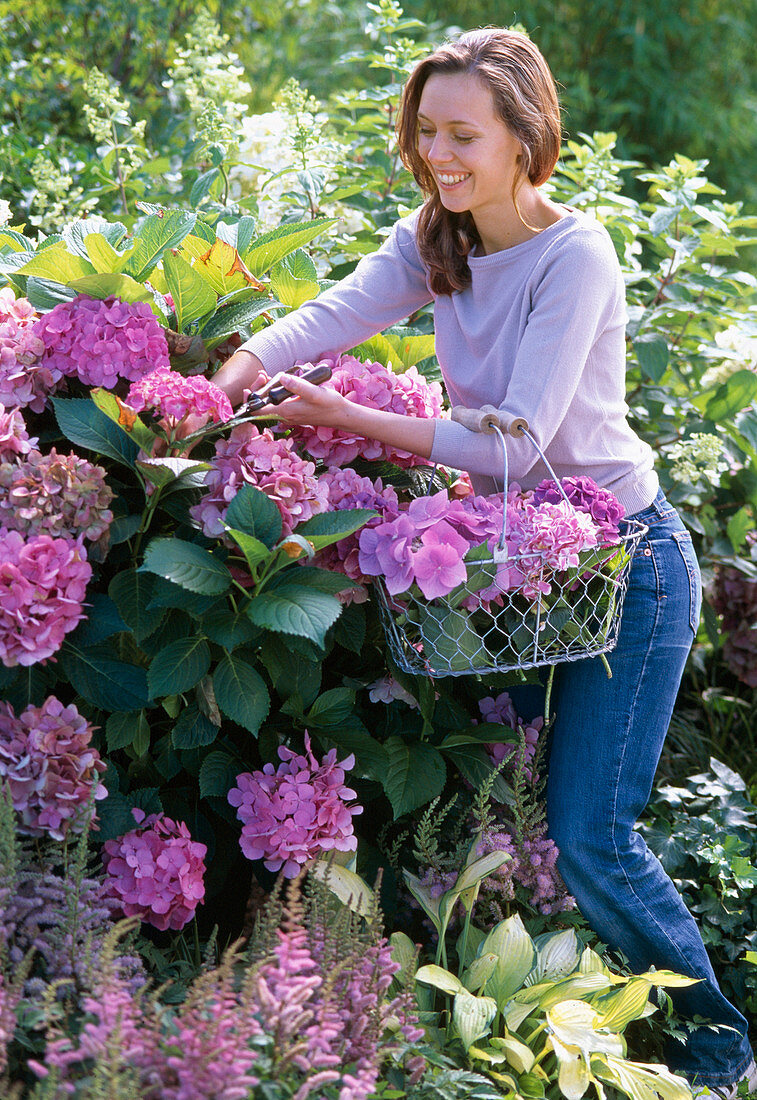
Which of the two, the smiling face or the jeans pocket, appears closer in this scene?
the smiling face

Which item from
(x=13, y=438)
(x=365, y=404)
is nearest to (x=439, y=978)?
(x=365, y=404)

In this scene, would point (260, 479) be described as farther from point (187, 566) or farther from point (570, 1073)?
point (570, 1073)

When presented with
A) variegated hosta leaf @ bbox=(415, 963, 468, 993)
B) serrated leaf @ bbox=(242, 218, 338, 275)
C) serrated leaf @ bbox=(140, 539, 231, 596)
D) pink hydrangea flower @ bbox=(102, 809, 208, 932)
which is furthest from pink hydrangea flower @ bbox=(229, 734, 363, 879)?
serrated leaf @ bbox=(242, 218, 338, 275)

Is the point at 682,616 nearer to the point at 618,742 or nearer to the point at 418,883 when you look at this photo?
the point at 618,742

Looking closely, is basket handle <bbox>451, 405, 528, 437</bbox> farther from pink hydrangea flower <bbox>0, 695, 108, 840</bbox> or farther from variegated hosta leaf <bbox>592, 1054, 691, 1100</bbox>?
variegated hosta leaf <bbox>592, 1054, 691, 1100</bbox>

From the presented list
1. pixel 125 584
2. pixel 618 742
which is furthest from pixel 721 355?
pixel 125 584

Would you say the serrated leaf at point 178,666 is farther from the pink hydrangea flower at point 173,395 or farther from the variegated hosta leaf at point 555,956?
the variegated hosta leaf at point 555,956

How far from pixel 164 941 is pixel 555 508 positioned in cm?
102

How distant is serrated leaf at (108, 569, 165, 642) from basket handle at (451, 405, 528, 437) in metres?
0.54

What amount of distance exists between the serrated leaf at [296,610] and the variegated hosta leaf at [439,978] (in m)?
0.58

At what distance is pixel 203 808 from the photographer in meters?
1.89

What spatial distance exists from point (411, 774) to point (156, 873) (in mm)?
446

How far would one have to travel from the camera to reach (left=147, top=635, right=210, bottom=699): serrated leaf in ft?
4.97

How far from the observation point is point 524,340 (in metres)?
1.68
